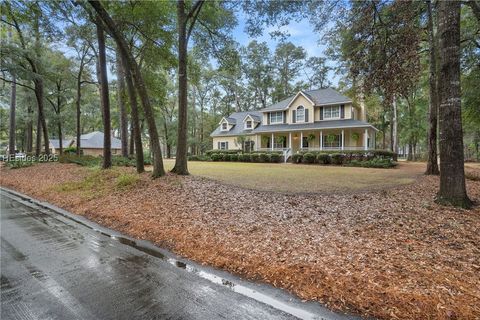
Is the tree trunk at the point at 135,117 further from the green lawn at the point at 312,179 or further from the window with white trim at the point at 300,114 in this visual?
the window with white trim at the point at 300,114

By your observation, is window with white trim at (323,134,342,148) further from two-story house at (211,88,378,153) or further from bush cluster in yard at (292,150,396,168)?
bush cluster in yard at (292,150,396,168)

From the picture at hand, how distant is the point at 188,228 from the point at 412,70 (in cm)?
890

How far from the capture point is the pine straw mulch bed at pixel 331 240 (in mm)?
2678

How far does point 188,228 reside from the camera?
489 centimetres

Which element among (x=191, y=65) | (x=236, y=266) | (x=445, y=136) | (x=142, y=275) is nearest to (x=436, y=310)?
(x=236, y=266)

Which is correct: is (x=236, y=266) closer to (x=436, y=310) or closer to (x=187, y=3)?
(x=436, y=310)

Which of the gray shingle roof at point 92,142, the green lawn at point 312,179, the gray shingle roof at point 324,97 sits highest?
the gray shingle roof at point 324,97

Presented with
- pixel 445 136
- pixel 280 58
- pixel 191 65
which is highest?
pixel 280 58

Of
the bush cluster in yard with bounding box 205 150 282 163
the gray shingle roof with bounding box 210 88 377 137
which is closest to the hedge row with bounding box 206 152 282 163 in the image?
the bush cluster in yard with bounding box 205 150 282 163

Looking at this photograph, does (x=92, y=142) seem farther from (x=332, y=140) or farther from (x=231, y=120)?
(x=332, y=140)

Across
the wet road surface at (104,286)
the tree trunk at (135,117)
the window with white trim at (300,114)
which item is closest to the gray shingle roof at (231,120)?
the window with white trim at (300,114)

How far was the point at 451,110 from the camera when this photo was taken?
516 cm

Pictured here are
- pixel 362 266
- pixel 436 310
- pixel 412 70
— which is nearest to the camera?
pixel 436 310

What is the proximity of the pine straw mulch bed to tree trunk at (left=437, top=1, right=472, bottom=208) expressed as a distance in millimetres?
485
